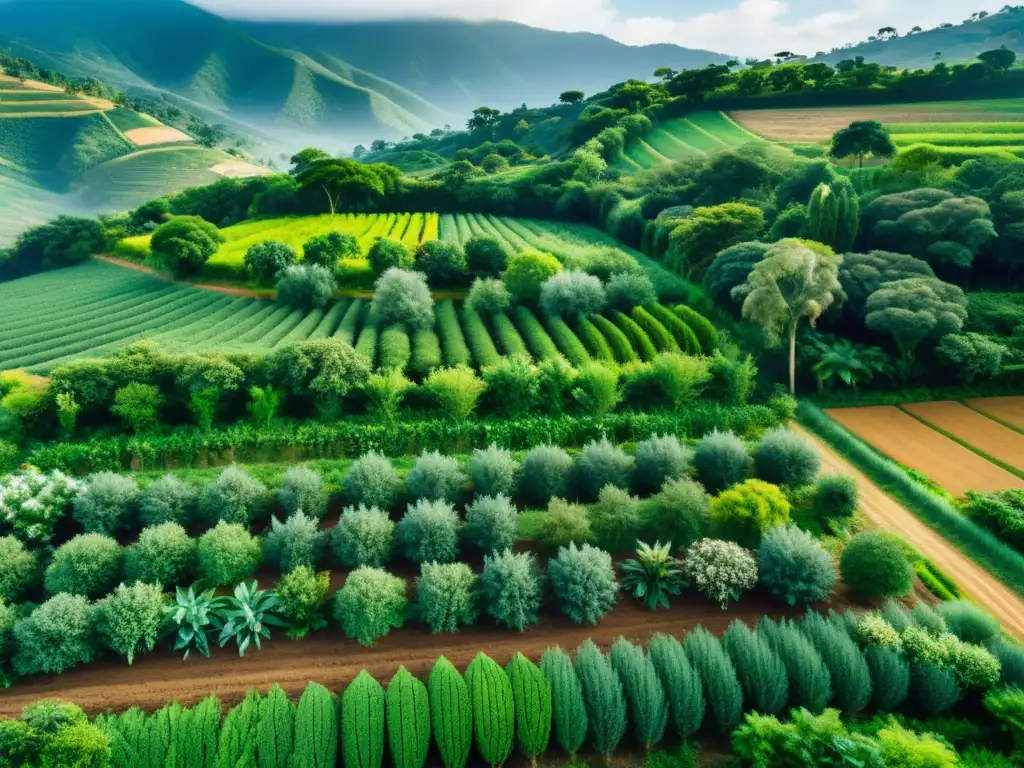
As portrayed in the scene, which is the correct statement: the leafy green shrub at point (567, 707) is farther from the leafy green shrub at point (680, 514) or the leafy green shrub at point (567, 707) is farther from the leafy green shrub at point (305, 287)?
the leafy green shrub at point (305, 287)

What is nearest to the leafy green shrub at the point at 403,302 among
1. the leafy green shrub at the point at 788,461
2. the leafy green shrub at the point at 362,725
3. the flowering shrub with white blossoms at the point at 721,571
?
the leafy green shrub at the point at 788,461

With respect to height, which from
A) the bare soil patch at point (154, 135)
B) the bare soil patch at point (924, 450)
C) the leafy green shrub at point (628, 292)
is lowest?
the bare soil patch at point (924, 450)

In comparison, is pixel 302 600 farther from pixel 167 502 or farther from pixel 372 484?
pixel 167 502

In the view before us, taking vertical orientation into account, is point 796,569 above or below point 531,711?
below

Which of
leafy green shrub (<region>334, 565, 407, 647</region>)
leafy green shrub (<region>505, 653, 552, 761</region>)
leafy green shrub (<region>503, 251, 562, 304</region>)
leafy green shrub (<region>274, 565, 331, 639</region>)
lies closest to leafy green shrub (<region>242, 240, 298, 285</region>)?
leafy green shrub (<region>503, 251, 562, 304</region>)

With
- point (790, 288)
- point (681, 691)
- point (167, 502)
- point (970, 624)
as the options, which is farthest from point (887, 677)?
point (167, 502)

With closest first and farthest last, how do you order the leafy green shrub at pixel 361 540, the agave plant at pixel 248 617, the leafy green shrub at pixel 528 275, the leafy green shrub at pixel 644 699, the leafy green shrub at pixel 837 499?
1. the leafy green shrub at pixel 644 699
2. the agave plant at pixel 248 617
3. the leafy green shrub at pixel 361 540
4. the leafy green shrub at pixel 837 499
5. the leafy green shrub at pixel 528 275
